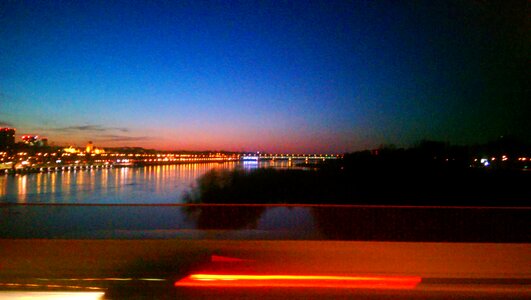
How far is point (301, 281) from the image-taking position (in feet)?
25.2

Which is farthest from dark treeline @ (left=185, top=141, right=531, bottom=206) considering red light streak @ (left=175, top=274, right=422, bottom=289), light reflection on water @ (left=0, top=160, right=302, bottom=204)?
red light streak @ (left=175, top=274, right=422, bottom=289)

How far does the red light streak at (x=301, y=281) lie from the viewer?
7484mm

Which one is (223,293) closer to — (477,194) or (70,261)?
(70,261)

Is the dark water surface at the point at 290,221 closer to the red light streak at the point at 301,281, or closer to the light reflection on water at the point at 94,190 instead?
the red light streak at the point at 301,281

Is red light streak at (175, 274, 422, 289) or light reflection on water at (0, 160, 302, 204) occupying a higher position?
red light streak at (175, 274, 422, 289)

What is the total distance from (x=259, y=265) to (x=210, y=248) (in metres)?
1.39

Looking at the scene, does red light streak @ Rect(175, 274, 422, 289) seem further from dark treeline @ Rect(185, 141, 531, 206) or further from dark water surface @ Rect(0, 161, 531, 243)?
dark treeline @ Rect(185, 141, 531, 206)

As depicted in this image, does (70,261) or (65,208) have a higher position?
(65,208)

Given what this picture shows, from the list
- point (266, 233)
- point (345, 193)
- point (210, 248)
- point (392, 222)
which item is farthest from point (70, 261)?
point (345, 193)

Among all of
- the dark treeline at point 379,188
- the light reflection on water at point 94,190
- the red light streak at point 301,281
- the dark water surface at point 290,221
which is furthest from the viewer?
the light reflection on water at point 94,190

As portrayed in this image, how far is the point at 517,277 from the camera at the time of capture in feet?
26.7

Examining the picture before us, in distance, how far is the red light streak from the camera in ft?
24.6

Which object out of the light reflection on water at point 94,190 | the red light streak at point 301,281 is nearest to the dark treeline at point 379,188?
the light reflection on water at point 94,190

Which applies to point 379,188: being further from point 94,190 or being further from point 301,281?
point 301,281
